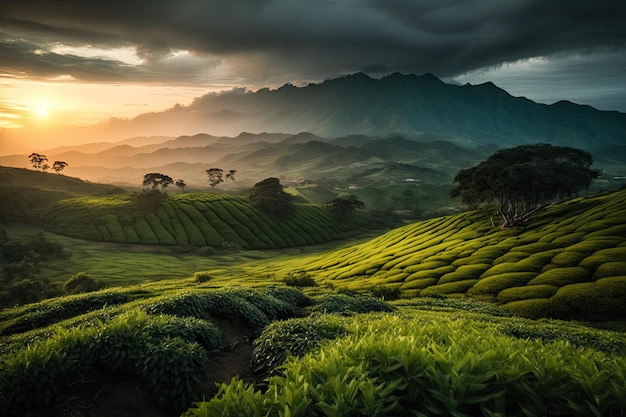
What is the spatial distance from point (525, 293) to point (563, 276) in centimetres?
545

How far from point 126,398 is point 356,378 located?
8500 millimetres

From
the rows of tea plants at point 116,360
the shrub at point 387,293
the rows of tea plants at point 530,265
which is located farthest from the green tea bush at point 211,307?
the rows of tea plants at point 530,265

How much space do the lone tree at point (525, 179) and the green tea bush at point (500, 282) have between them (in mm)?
23212

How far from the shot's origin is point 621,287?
3362cm

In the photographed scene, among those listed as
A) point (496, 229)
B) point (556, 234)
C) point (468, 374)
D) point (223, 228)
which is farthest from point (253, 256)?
point (468, 374)

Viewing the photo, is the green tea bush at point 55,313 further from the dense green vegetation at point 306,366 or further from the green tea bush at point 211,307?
the green tea bush at point 211,307

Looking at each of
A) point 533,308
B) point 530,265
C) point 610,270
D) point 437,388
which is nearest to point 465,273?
point 530,265

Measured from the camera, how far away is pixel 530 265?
149ft

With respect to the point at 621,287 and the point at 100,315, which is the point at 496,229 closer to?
the point at 621,287

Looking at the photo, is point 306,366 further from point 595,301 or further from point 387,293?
point 595,301

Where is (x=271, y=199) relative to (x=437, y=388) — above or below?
below

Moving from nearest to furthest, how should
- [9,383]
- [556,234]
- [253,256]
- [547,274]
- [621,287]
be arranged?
[9,383] < [621,287] < [547,274] < [556,234] < [253,256]

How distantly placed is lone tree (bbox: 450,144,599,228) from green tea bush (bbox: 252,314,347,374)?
6025cm

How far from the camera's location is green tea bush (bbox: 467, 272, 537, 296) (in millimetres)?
42194
